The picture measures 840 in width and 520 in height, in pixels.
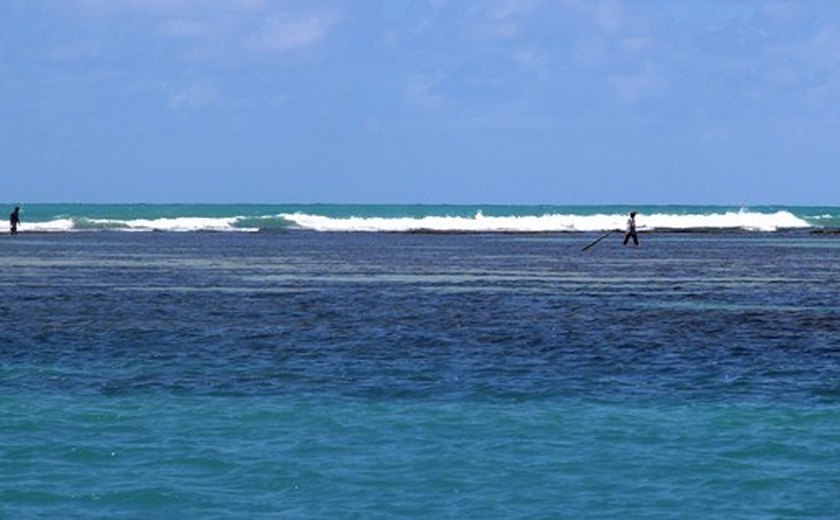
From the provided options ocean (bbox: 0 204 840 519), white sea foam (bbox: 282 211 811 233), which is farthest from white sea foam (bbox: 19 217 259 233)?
ocean (bbox: 0 204 840 519)

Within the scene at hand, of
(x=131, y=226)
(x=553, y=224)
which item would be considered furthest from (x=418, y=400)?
(x=553, y=224)

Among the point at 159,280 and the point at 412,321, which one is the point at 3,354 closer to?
the point at 412,321

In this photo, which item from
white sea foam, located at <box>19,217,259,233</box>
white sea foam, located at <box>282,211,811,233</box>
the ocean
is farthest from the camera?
white sea foam, located at <box>282,211,811,233</box>

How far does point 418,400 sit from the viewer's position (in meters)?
18.3

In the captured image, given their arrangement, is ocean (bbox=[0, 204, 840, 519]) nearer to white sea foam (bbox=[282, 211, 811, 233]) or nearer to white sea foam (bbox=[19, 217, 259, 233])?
white sea foam (bbox=[19, 217, 259, 233])

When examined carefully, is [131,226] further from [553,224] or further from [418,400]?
[418,400]

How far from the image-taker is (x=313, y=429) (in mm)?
16422

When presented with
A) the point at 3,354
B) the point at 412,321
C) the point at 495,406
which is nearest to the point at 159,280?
the point at 412,321

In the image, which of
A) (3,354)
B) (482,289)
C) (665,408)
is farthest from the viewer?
(482,289)

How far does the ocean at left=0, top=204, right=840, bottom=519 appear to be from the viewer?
13328mm

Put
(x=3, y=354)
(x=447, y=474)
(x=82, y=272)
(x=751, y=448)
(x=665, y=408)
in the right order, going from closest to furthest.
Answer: (x=447, y=474) → (x=751, y=448) → (x=665, y=408) → (x=3, y=354) → (x=82, y=272)

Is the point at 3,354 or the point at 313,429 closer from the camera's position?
the point at 313,429

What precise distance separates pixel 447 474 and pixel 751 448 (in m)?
3.46

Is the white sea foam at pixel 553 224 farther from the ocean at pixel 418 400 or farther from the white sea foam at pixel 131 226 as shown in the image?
the ocean at pixel 418 400
